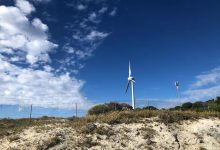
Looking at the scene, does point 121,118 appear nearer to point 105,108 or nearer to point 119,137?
point 119,137

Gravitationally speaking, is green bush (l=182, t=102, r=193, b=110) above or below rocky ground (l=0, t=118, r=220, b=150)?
above

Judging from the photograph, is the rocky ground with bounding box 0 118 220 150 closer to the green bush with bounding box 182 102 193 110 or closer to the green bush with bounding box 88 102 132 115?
the green bush with bounding box 88 102 132 115

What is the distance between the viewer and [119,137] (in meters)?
43.6

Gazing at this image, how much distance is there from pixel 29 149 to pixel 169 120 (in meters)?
20.3

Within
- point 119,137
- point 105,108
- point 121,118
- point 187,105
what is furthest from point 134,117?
point 187,105

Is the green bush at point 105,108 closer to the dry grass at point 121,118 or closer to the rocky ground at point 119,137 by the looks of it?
the dry grass at point 121,118

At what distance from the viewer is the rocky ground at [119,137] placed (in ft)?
133

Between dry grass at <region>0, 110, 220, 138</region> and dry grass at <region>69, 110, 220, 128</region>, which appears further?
dry grass at <region>69, 110, 220, 128</region>

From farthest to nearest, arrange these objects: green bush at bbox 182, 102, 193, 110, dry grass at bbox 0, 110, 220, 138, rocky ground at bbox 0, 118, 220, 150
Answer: green bush at bbox 182, 102, 193, 110 → dry grass at bbox 0, 110, 220, 138 → rocky ground at bbox 0, 118, 220, 150

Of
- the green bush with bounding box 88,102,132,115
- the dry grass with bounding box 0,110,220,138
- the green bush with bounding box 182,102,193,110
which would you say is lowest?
the dry grass with bounding box 0,110,220,138

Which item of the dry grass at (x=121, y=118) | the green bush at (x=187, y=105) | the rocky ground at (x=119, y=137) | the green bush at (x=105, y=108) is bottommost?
the rocky ground at (x=119, y=137)

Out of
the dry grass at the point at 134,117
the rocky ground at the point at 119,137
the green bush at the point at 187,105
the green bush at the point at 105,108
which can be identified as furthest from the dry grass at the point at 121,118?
the green bush at the point at 187,105

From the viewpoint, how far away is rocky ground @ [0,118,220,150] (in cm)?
4047

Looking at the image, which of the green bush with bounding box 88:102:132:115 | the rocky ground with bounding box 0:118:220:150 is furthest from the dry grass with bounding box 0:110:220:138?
the green bush with bounding box 88:102:132:115
